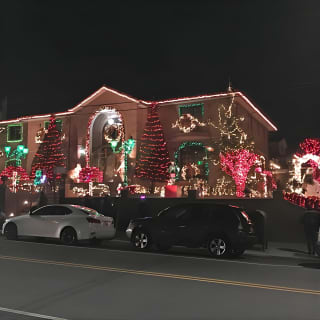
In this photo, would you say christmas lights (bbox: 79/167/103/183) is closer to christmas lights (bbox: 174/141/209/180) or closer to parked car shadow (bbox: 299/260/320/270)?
christmas lights (bbox: 174/141/209/180)

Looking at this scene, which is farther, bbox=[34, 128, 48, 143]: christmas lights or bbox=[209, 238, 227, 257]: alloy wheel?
bbox=[34, 128, 48, 143]: christmas lights

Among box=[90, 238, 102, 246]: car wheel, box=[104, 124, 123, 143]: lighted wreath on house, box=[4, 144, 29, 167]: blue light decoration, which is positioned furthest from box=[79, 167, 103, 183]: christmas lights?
box=[90, 238, 102, 246]: car wheel

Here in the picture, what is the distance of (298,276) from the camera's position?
9375 millimetres

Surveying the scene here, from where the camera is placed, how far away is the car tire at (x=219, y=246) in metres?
12.5

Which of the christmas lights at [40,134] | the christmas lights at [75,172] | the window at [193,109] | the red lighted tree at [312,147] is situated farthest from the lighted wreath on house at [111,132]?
the red lighted tree at [312,147]

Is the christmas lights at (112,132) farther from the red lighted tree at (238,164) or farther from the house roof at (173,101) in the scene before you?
the red lighted tree at (238,164)

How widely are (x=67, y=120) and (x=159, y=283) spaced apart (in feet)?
97.2

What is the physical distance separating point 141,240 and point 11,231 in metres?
5.73

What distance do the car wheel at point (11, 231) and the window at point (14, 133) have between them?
23.7 m

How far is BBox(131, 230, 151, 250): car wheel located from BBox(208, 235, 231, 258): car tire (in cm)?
220

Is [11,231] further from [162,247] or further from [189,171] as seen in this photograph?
[189,171]

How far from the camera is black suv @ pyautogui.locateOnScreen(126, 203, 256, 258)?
1252cm

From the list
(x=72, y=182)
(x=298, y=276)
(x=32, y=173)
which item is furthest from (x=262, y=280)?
(x=32, y=173)

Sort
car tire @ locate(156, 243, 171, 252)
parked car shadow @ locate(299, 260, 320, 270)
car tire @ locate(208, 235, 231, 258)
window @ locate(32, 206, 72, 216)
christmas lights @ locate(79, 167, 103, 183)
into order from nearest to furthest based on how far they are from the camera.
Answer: parked car shadow @ locate(299, 260, 320, 270) → car tire @ locate(208, 235, 231, 258) → car tire @ locate(156, 243, 171, 252) → window @ locate(32, 206, 72, 216) → christmas lights @ locate(79, 167, 103, 183)
